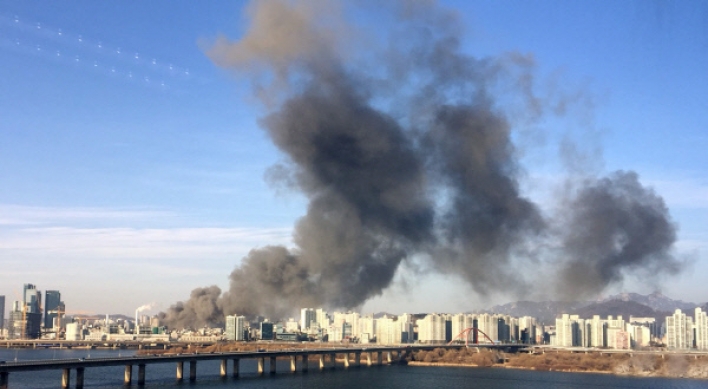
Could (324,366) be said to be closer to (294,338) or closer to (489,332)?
(294,338)

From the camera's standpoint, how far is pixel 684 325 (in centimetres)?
10262

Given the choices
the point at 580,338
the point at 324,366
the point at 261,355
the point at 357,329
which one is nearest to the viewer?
the point at 261,355

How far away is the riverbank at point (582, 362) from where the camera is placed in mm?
67500

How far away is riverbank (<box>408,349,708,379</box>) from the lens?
6750 centimetres

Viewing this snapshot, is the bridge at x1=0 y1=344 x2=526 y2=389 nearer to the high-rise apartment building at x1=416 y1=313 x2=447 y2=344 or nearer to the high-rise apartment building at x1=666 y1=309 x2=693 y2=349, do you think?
the high-rise apartment building at x1=666 y1=309 x2=693 y2=349

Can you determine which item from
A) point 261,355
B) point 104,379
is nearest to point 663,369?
point 261,355

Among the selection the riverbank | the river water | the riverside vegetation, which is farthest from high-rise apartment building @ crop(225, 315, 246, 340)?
the river water

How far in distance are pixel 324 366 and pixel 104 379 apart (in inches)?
963

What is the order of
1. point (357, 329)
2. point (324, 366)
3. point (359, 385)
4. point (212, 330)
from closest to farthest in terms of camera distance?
point (359, 385), point (324, 366), point (212, 330), point (357, 329)

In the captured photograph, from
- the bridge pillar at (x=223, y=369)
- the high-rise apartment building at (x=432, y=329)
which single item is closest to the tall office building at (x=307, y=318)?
the high-rise apartment building at (x=432, y=329)

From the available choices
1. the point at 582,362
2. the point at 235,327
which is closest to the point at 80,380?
the point at 582,362

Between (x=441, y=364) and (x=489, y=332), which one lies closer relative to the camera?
(x=441, y=364)

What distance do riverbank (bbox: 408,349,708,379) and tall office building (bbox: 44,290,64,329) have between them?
114008 millimetres

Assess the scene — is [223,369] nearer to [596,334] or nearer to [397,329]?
[397,329]
